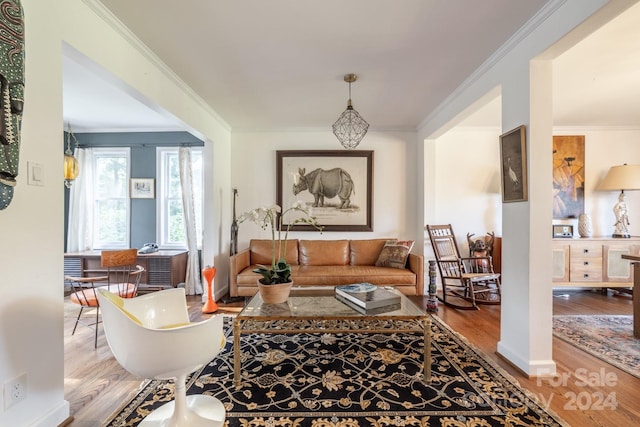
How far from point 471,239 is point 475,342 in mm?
2237

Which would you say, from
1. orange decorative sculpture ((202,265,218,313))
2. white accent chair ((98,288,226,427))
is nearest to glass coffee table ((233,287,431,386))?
white accent chair ((98,288,226,427))

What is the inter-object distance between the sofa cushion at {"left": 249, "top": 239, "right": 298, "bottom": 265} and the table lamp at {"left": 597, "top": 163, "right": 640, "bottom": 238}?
459cm

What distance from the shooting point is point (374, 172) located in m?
4.70

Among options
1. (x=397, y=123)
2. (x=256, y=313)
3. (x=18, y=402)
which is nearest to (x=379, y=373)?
(x=256, y=313)

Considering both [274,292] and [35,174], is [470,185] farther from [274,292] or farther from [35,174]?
[35,174]

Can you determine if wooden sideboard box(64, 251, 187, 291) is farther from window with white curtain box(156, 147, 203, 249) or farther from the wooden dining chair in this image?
the wooden dining chair

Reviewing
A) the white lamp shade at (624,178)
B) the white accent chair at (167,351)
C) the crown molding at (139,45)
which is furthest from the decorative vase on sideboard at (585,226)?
the crown molding at (139,45)

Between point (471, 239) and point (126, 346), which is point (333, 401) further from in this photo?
point (471, 239)

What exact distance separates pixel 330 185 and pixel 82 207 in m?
3.95

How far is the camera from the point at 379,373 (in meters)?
2.12

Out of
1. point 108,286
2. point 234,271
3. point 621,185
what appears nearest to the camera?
point 108,286

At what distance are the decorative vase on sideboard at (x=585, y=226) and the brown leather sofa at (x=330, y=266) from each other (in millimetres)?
2535

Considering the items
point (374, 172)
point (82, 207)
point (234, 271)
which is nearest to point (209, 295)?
point (234, 271)

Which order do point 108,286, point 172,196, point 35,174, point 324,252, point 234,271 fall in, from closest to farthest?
point 35,174
point 108,286
point 234,271
point 324,252
point 172,196
